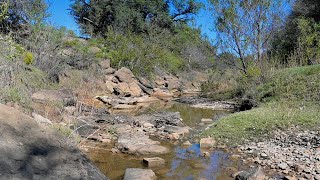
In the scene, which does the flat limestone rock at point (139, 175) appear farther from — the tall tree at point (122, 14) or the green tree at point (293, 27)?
the tall tree at point (122, 14)

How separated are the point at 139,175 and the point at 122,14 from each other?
2328 cm

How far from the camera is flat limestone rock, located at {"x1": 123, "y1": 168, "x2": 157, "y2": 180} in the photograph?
455 centimetres

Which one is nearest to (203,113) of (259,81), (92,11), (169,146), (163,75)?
(259,81)

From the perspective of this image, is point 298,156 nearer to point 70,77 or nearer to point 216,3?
point 70,77

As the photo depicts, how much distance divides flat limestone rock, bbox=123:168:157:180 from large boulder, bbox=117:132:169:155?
1244mm

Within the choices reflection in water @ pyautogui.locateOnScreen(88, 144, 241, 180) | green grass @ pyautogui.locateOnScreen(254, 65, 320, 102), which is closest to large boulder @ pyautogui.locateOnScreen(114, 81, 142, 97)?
green grass @ pyautogui.locateOnScreen(254, 65, 320, 102)

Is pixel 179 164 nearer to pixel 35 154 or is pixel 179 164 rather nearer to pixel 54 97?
pixel 35 154

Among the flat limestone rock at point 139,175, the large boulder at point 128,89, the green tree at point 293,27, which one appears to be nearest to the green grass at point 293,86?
the green tree at point 293,27

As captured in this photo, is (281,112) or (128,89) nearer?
(281,112)

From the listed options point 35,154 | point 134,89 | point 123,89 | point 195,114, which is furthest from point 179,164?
point 134,89

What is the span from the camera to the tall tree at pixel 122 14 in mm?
26750

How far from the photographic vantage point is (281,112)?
8070mm

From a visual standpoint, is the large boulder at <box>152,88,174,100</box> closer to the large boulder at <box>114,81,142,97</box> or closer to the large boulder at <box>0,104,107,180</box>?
the large boulder at <box>114,81,142,97</box>

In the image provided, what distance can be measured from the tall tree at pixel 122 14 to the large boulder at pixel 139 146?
20038mm
